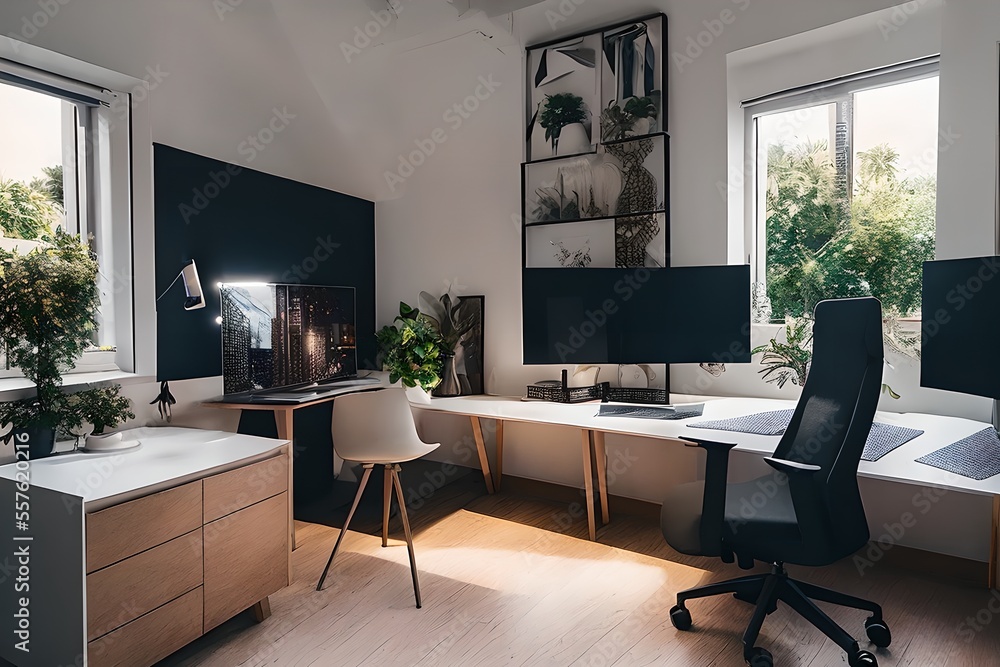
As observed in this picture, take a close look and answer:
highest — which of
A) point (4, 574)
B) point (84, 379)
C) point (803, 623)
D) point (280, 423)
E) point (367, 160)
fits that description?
point (367, 160)

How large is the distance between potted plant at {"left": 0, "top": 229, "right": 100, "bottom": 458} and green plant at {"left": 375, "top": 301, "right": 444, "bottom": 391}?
1.57 metres

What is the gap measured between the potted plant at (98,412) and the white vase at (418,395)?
1461 millimetres

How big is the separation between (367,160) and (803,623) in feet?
11.5

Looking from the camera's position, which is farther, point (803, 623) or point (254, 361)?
point (254, 361)

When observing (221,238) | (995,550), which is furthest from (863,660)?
(221,238)

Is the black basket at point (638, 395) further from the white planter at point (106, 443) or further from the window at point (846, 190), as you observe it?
the white planter at point (106, 443)

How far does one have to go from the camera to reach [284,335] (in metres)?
3.39

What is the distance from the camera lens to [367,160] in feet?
13.3

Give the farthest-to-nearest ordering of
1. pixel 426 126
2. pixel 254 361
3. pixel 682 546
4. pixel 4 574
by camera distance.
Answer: pixel 426 126
pixel 254 361
pixel 682 546
pixel 4 574

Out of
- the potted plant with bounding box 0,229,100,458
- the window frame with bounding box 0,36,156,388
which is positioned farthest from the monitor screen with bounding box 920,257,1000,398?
the window frame with bounding box 0,36,156,388

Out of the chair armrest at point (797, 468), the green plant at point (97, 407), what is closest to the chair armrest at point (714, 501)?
the chair armrest at point (797, 468)

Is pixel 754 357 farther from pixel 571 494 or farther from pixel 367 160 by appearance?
pixel 367 160

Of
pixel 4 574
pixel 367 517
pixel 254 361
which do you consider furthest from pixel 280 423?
pixel 4 574

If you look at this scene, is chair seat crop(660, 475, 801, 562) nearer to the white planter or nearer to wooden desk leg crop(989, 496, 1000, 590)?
wooden desk leg crop(989, 496, 1000, 590)
